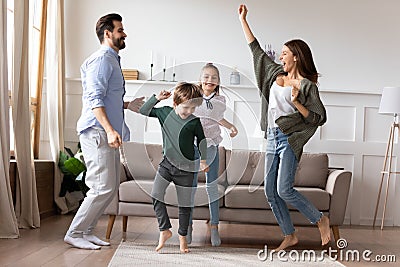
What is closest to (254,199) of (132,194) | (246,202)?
(246,202)

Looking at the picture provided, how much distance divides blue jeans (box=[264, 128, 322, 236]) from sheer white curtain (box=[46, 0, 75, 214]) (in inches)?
93.7

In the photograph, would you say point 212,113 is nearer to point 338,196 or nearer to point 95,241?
point 95,241

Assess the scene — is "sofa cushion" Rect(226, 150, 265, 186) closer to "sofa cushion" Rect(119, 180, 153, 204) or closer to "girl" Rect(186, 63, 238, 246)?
"girl" Rect(186, 63, 238, 246)

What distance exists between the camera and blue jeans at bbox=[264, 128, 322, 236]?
12.9ft

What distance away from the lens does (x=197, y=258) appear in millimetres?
3660

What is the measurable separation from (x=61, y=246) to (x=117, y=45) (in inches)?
47.3

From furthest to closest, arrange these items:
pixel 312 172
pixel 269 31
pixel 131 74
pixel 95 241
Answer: pixel 269 31 < pixel 131 74 < pixel 312 172 < pixel 95 241

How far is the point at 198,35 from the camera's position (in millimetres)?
6355

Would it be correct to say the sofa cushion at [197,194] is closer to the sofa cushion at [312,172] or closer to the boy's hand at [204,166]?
the boy's hand at [204,166]

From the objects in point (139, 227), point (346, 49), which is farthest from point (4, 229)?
point (346, 49)

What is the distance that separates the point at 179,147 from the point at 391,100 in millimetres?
2811

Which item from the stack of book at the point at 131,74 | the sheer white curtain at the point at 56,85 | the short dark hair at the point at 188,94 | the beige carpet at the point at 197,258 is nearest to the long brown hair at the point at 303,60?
the short dark hair at the point at 188,94

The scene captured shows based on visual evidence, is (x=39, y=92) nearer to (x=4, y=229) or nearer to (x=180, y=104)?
(x=4, y=229)

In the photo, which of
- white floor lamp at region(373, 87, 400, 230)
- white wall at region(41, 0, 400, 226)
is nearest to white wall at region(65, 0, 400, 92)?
white wall at region(41, 0, 400, 226)
